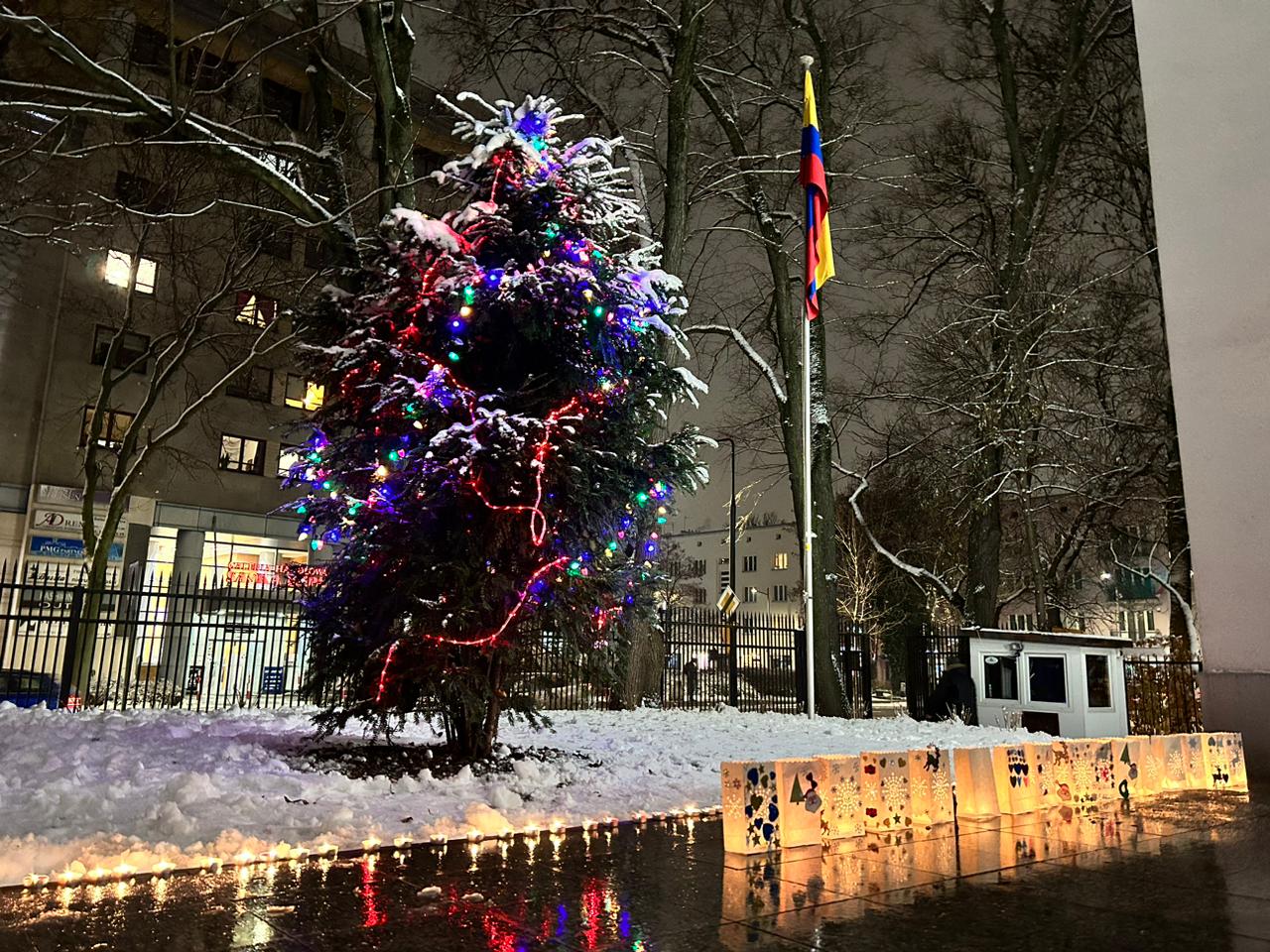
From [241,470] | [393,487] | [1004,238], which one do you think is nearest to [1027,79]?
[1004,238]

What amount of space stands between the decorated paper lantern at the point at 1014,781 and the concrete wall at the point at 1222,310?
380cm

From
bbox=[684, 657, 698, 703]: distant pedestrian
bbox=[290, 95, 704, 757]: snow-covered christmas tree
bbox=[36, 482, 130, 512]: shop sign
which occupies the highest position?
bbox=[36, 482, 130, 512]: shop sign

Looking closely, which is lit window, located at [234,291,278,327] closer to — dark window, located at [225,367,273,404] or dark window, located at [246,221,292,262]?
dark window, located at [225,367,273,404]

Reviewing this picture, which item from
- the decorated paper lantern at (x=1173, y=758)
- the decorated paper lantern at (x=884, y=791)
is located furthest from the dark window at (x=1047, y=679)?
the decorated paper lantern at (x=884, y=791)

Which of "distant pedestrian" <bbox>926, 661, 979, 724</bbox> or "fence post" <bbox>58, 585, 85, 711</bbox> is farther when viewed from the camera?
"distant pedestrian" <bbox>926, 661, 979, 724</bbox>

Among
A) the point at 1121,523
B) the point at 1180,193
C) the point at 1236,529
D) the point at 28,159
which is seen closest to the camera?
the point at 1236,529

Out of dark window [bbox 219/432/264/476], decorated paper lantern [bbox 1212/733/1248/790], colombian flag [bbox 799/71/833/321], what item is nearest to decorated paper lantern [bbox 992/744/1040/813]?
decorated paper lantern [bbox 1212/733/1248/790]

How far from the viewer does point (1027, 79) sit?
2175cm

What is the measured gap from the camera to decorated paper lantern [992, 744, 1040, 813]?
6645mm

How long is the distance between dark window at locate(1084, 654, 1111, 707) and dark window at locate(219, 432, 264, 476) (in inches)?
1099

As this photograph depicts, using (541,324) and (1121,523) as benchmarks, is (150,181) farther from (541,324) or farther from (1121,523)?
(1121,523)

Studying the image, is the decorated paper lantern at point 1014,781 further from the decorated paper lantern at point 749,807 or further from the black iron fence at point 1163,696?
the black iron fence at point 1163,696

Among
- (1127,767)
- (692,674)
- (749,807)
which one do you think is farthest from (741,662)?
(749,807)

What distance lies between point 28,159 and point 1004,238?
20.6 metres
